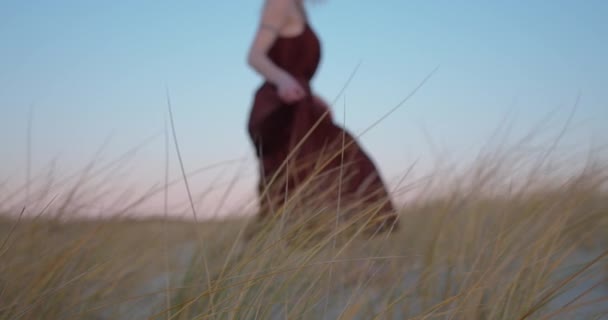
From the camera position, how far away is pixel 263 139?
2.31 meters

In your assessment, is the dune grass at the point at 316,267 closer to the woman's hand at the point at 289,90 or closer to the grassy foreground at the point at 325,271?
the grassy foreground at the point at 325,271

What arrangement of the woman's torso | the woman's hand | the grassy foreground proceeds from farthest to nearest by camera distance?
the woman's torso
the woman's hand
the grassy foreground

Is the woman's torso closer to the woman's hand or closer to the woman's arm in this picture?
the woman's arm

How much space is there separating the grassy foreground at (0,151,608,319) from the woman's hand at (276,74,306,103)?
0.54 meters

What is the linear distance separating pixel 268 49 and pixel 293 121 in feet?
1.08

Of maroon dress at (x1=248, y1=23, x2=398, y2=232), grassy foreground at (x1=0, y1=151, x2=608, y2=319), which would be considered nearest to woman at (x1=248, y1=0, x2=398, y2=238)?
maroon dress at (x1=248, y1=23, x2=398, y2=232)

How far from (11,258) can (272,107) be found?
1.09 metres

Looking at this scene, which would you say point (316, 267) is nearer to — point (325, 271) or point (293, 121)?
point (325, 271)

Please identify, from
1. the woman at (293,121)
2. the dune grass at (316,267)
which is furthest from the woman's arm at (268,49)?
the dune grass at (316,267)

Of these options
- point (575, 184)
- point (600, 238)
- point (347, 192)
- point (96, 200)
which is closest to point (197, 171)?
point (96, 200)

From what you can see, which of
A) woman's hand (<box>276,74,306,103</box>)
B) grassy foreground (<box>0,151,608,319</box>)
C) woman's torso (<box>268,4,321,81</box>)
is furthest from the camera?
woman's torso (<box>268,4,321,81</box>)

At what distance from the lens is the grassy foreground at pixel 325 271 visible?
1046 millimetres

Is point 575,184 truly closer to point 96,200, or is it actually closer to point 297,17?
point 96,200

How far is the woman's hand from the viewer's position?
2127 millimetres
